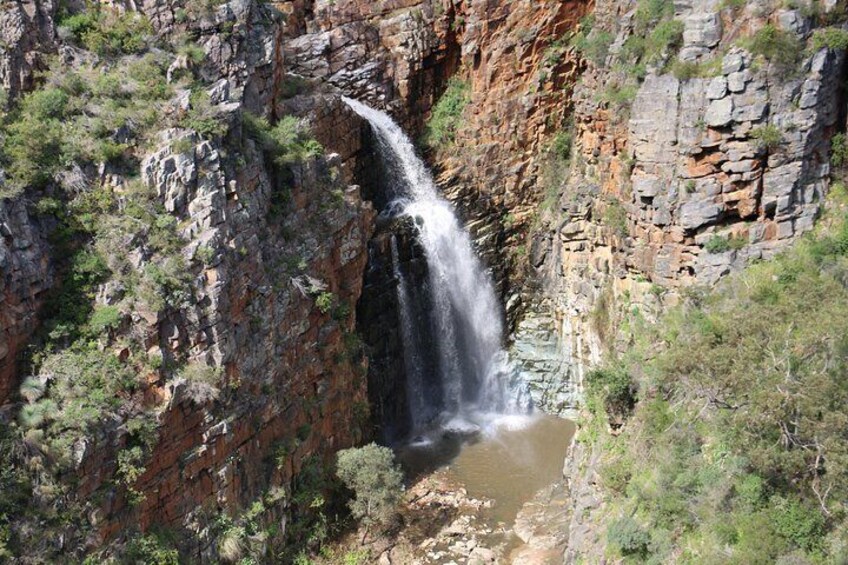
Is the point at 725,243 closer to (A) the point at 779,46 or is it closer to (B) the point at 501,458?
(A) the point at 779,46

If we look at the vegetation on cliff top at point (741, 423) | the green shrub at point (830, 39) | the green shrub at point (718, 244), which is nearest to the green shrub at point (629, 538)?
the vegetation on cliff top at point (741, 423)

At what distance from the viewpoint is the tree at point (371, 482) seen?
25.0 meters

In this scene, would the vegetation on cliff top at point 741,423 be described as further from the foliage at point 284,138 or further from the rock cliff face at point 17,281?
the rock cliff face at point 17,281

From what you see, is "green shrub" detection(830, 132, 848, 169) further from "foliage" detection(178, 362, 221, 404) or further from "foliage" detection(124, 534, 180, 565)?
"foliage" detection(124, 534, 180, 565)

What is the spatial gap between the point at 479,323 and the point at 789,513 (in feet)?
61.3

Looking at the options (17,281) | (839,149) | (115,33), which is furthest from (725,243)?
(115,33)

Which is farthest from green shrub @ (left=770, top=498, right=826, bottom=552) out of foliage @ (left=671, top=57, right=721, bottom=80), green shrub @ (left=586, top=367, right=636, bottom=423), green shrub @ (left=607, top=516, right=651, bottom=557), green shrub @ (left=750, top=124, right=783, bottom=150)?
foliage @ (left=671, top=57, right=721, bottom=80)

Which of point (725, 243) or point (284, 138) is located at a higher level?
point (284, 138)

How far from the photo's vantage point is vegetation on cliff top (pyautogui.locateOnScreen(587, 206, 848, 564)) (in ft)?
52.5

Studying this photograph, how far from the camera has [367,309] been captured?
101ft

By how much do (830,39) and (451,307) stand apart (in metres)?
17.4

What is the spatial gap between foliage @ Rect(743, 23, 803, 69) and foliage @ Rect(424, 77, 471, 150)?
1491cm

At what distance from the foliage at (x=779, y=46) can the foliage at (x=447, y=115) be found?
14.9 metres

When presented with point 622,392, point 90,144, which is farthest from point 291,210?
point 622,392
